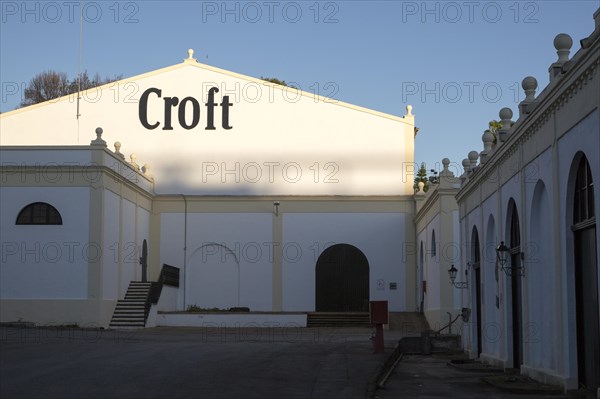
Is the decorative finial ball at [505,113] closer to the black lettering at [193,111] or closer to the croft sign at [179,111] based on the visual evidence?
the croft sign at [179,111]

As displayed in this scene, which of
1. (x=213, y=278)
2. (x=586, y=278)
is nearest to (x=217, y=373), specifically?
(x=586, y=278)

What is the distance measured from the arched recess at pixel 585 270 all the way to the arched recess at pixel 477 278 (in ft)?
31.9

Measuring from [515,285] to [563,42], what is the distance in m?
6.32

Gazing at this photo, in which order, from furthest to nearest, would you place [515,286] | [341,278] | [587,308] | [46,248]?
[341,278] < [46,248] < [515,286] < [587,308]

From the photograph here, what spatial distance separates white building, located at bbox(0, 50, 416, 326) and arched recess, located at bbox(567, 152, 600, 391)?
28511mm

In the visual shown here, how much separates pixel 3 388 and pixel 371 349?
1061cm

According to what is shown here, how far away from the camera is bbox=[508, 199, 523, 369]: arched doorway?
18516 mm

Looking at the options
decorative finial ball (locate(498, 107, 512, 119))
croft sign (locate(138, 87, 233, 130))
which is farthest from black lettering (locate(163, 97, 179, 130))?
decorative finial ball (locate(498, 107, 512, 119))

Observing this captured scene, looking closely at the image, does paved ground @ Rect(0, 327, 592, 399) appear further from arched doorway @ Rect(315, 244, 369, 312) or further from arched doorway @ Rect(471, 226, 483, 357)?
arched doorway @ Rect(315, 244, 369, 312)

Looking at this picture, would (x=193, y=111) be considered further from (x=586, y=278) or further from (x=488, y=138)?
(x=586, y=278)

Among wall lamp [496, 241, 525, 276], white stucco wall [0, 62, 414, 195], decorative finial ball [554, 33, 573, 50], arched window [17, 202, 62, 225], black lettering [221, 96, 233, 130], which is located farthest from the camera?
black lettering [221, 96, 233, 130]

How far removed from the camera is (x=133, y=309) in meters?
36.0

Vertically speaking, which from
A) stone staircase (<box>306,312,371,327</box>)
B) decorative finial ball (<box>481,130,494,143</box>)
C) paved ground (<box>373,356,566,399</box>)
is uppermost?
decorative finial ball (<box>481,130,494,143</box>)

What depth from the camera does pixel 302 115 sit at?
43406mm
